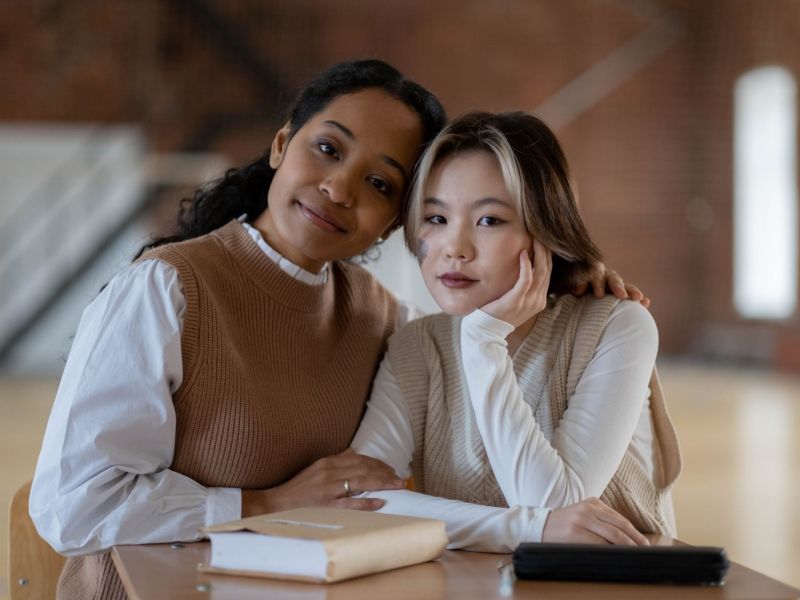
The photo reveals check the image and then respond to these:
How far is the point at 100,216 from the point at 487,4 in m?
4.82

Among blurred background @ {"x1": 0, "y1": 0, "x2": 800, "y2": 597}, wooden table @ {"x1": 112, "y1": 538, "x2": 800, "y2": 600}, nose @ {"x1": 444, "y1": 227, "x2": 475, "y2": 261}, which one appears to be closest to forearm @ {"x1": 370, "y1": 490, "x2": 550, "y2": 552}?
wooden table @ {"x1": 112, "y1": 538, "x2": 800, "y2": 600}

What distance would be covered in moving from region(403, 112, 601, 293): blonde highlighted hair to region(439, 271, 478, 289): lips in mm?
118

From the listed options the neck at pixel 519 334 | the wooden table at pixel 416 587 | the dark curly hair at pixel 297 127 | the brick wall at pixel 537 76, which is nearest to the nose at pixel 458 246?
the neck at pixel 519 334

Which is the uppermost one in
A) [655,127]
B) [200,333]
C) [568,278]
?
[655,127]

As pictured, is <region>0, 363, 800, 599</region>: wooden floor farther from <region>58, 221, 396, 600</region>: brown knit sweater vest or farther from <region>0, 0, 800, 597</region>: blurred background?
<region>58, 221, 396, 600</region>: brown knit sweater vest

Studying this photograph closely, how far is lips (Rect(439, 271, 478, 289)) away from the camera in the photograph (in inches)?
68.6

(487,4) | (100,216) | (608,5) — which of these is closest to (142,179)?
(100,216)

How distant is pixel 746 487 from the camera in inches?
212

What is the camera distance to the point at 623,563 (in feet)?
4.23

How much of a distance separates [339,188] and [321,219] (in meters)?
0.07

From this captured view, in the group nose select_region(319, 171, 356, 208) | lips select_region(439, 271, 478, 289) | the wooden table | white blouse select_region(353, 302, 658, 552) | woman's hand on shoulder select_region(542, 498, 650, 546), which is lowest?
the wooden table

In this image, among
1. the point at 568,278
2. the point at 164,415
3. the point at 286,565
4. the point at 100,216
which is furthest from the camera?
the point at 100,216

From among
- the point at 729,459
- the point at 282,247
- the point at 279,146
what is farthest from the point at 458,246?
the point at 729,459

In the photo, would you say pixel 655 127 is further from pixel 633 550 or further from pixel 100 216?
pixel 633 550
